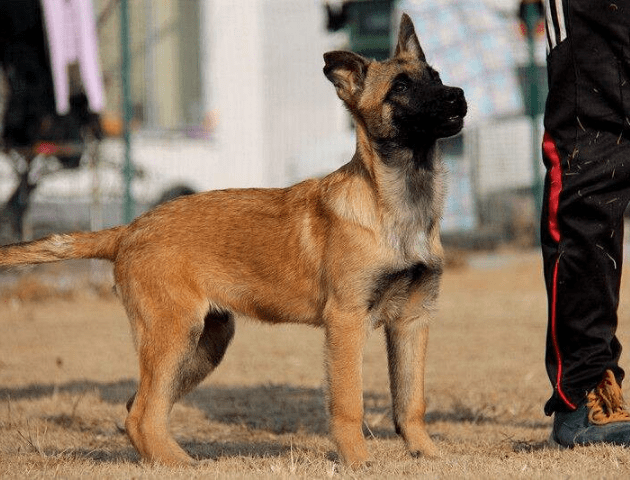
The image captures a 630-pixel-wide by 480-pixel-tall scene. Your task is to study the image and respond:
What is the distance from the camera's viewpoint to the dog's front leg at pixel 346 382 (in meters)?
3.78

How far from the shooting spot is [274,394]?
5582 millimetres

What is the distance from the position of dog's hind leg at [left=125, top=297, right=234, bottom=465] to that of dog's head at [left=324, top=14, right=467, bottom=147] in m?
1.03

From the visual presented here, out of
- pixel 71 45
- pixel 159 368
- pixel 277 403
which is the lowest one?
pixel 277 403

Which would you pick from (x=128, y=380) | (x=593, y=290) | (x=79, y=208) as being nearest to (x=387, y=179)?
(x=593, y=290)

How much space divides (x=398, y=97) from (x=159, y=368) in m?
1.39

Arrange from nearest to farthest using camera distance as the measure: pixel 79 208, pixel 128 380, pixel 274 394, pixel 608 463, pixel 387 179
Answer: pixel 608 463
pixel 387 179
pixel 274 394
pixel 128 380
pixel 79 208

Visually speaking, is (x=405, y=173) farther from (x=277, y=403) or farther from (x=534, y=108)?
(x=534, y=108)

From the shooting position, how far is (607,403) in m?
3.81

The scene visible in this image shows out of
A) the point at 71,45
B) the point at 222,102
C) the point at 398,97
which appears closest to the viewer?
the point at 398,97

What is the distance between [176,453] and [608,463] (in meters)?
1.56

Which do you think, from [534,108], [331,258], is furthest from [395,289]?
[534,108]

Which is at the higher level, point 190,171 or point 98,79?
point 98,79

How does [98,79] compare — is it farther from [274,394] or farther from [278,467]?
[278,467]

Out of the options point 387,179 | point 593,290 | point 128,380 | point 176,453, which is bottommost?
point 128,380
